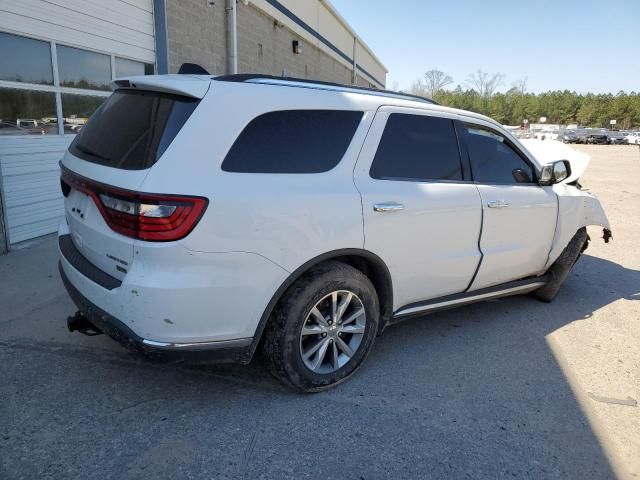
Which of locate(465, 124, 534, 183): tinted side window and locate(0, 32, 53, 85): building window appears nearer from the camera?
locate(465, 124, 534, 183): tinted side window

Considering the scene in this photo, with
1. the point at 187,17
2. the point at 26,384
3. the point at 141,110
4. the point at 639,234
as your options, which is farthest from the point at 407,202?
the point at 187,17

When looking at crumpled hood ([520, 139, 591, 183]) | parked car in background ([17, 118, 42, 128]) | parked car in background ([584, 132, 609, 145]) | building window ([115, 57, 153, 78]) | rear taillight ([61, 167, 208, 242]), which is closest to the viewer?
rear taillight ([61, 167, 208, 242])

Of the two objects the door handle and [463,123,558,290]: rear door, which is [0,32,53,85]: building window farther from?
[463,123,558,290]: rear door

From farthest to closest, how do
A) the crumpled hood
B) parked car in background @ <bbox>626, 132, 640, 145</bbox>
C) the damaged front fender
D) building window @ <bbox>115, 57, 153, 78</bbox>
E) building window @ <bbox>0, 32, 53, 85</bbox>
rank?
parked car in background @ <bbox>626, 132, 640, 145</bbox> → building window @ <bbox>115, 57, 153, 78</bbox> → building window @ <bbox>0, 32, 53, 85</bbox> → the crumpled hood → the damaged front fender

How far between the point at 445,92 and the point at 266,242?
10905 centimetres

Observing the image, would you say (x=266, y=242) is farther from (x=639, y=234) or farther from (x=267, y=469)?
(x=639, y=234)

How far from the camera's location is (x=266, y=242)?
262 centimetres

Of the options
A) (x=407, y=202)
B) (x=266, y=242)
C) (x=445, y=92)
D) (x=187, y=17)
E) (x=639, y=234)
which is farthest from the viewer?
(x=445, y=92)

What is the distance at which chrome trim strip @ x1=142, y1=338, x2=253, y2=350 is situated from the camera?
2512mm

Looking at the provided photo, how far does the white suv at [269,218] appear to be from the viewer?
2.45 meters

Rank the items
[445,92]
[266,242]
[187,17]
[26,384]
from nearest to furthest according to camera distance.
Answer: [266,242] < [26,384] < [187,17] < [445,92]

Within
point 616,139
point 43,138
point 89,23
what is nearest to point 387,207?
point 43,138

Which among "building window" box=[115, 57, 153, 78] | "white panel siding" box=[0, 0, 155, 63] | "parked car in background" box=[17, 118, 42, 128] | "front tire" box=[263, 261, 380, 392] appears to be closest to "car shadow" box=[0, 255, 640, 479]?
"front tire" box=[263, 261, 380, 392]

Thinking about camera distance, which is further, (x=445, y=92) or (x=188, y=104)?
(x=445, y=92)
